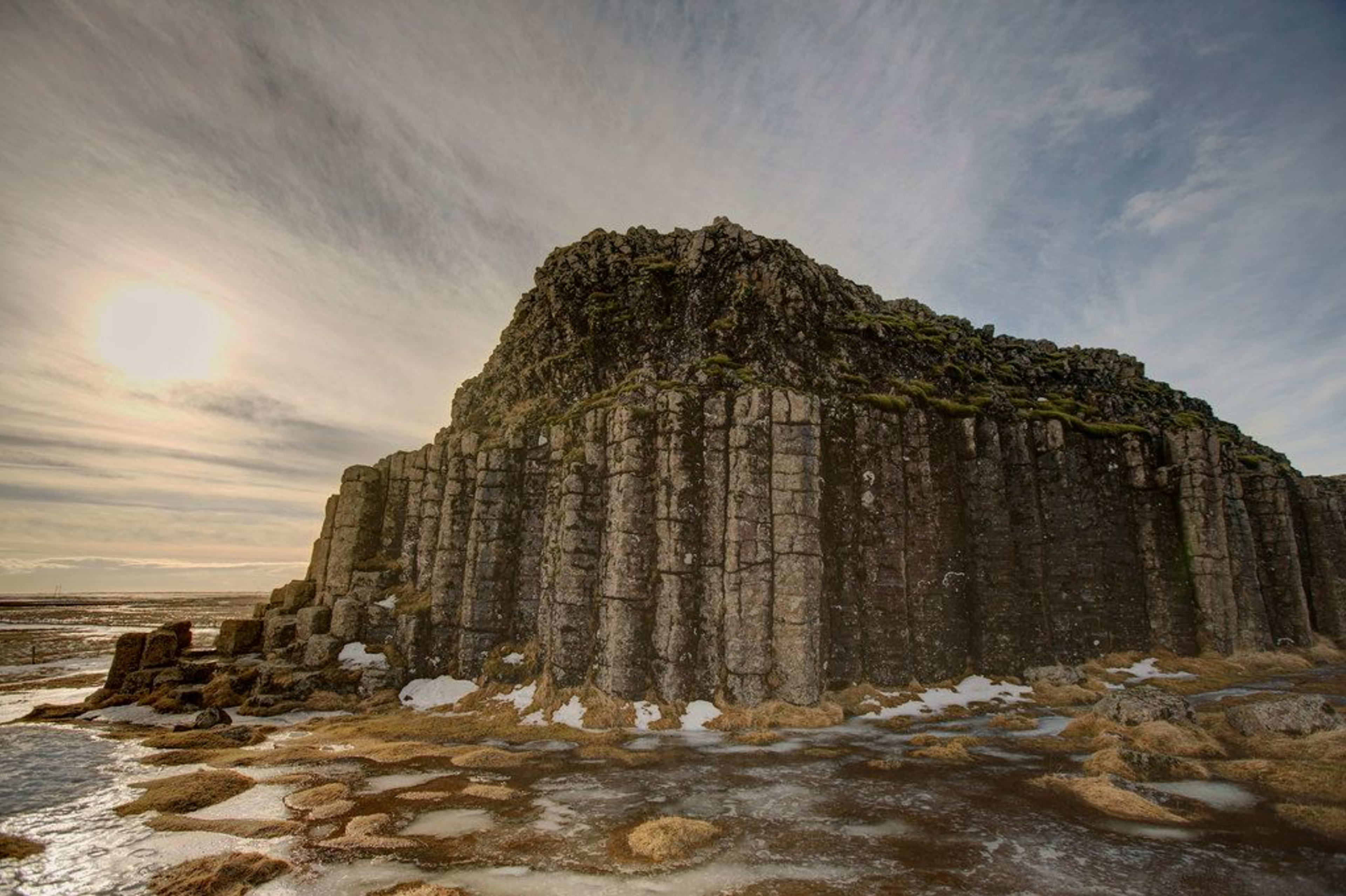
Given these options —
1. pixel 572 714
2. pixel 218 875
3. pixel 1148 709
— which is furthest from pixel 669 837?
pixel 1148 709

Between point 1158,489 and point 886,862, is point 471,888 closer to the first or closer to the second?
point 886,862

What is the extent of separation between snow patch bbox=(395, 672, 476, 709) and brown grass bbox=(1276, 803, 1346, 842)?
82.2 feet

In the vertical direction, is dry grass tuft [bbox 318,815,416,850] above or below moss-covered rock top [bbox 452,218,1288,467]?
below

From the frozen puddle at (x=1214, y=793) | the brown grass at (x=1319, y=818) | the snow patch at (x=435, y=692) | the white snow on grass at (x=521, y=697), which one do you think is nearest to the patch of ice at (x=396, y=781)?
the white snow on grass at (x=521, y=697)

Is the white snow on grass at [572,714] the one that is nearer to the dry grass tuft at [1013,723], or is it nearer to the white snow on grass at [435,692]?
the white snow on grass at [435,692]

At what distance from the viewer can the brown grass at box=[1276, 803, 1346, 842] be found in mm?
11062

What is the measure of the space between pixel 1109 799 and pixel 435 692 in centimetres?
2406

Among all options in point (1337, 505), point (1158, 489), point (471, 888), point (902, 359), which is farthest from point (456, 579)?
point (1337, 505)

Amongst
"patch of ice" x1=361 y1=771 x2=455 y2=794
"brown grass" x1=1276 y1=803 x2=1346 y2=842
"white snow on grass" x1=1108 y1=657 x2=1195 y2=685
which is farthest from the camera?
"white snow on grass" x1=1108 y1=657 x2=1195 y2=685

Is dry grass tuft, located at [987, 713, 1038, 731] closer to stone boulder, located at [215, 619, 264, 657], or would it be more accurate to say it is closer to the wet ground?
the wet ground

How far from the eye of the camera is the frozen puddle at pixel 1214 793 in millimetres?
12617

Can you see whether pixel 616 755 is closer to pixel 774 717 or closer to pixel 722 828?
pixel 774 717

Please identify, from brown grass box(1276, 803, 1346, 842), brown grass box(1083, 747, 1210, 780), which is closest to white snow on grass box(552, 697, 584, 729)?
brown grass box(1083, 747, 1210, 780)

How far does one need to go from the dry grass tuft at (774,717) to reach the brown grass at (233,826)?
1238 centimetres
